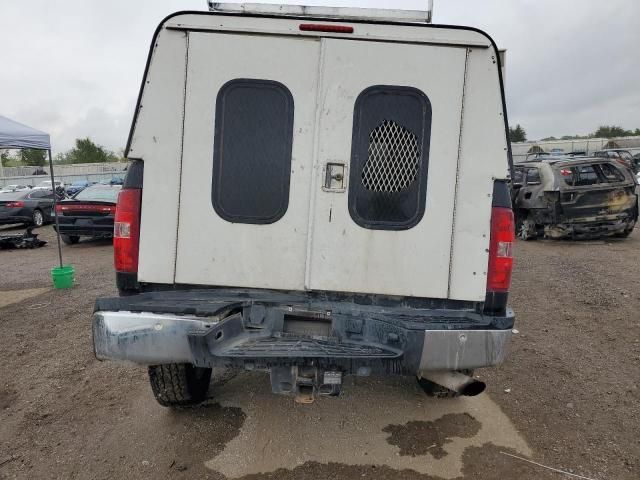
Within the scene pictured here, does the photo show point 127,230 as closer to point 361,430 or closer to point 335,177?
point 335,177

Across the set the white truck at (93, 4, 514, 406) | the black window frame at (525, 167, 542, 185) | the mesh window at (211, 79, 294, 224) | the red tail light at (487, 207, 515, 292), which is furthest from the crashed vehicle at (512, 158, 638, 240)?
the mesh window at (211, 79, 294, 224)

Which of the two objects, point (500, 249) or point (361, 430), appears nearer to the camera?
point (500, 249)

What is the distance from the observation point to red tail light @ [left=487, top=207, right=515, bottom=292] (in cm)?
282

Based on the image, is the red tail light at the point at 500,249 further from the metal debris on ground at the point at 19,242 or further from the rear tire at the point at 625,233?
the metal debris on ground at the point at 19,242

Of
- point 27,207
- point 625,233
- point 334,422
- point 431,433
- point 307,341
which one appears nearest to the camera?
point 307,341

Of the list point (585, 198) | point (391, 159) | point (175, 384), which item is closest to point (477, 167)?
point (391, 159)

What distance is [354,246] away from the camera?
9.39ft

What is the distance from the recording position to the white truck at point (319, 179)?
109 inches

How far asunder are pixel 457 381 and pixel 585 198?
28.8 ft

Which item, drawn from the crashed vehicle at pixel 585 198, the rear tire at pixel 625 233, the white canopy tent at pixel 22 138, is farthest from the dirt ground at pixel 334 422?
the rear tire at pixel 625 233

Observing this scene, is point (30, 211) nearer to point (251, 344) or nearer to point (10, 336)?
point (10, 336)

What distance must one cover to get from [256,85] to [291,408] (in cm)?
237

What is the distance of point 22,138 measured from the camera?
800 centimetres

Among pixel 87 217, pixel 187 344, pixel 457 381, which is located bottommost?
pixel 457 381
